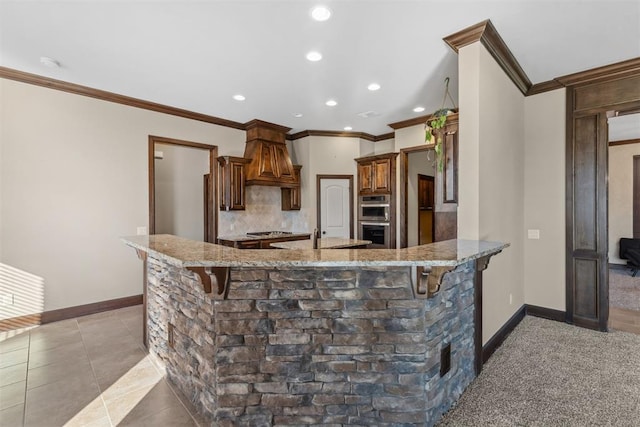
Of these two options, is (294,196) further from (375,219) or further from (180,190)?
(180,190)

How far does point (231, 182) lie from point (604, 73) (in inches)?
196

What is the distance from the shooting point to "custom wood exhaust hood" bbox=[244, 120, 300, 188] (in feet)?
16.9

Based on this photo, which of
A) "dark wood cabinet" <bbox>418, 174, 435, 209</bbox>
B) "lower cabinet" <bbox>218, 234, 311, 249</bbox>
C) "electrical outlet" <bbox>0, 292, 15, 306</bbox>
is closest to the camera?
"electrical outlet" <bbox>0, 292, 15, 306</bbox>

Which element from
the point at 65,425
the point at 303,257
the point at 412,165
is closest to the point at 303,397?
the point at 303,257

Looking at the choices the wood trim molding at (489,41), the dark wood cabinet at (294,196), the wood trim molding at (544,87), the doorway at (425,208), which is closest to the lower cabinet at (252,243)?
the dark wood cabinet at (294,196)

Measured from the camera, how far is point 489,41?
2537 mm

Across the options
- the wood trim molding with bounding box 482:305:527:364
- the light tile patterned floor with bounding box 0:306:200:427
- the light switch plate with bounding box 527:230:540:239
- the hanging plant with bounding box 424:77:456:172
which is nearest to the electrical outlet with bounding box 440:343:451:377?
the wood trim molding with bounding box 482:305:527:364

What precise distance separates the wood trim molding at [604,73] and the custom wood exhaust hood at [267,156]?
13.2 feet

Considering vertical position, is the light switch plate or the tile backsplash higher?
the tile backsplash

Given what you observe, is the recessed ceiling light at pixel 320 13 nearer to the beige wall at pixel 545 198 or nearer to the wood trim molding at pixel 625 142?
the beige wall at pixel 545 198

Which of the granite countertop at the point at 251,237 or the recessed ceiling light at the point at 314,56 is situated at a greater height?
the recessed ceiling light at the point at 314,56

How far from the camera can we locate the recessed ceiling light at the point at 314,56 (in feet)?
9.40

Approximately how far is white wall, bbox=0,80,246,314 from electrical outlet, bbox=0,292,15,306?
0.94 ft

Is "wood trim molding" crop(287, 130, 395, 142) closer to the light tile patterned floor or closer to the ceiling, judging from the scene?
the ceiling
